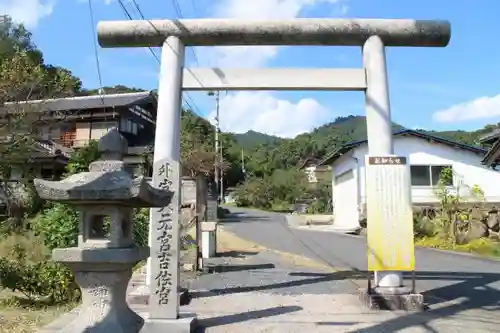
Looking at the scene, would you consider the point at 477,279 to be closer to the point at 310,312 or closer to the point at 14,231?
the point at 310,312

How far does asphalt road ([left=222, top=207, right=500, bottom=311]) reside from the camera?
912 centimetres

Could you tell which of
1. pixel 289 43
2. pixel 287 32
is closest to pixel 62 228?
pixel 289 43

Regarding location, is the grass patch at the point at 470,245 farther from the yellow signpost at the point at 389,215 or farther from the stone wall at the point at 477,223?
the yellow signpost at the point at 389,215

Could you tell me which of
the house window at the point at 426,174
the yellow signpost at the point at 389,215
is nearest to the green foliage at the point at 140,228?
the yellow signpost at the point at 389,215

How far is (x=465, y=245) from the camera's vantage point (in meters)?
17.6

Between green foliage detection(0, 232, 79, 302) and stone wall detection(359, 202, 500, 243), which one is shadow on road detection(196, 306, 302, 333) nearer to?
green foliage detection(0, 232, 79, 302)

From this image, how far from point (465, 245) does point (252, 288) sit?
11173mm

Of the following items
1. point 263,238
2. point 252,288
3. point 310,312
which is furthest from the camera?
point 263,238

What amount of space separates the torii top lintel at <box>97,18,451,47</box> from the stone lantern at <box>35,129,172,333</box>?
11.4 feet

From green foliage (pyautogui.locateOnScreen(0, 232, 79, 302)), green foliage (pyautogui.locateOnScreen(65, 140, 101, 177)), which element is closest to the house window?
green foliage (pyautogui.locateOnScreen(65, 140, 101, 177))

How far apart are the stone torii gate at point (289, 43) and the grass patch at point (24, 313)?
151 inches

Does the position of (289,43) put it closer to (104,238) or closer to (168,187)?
(168,187)

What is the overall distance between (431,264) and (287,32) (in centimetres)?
875

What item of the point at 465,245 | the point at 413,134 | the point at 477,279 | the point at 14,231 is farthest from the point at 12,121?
the point at 413,134
